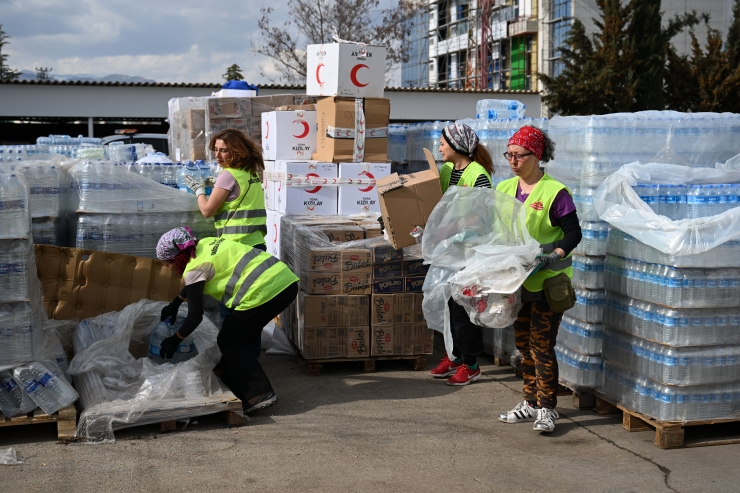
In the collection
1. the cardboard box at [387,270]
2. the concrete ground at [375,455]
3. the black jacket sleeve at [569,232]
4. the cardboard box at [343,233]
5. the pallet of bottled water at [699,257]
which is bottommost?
the concrete ground at [375,455]

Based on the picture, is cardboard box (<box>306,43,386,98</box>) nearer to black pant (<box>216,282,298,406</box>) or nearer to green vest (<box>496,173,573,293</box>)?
black pant (<box>216,282,298,406</box>)

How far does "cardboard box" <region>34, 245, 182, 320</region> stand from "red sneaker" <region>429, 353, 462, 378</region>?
2.37 meters

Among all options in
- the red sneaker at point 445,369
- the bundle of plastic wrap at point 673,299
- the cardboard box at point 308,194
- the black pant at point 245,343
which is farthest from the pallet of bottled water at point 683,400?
the cardboard box at point 308,194

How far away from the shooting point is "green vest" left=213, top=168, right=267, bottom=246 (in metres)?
6.16

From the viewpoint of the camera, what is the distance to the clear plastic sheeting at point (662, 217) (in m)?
4.68

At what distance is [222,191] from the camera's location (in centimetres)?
611

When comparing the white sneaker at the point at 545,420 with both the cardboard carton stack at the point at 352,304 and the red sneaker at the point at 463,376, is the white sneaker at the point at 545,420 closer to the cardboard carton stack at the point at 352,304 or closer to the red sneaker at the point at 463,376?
the red sneaker at the point at 463,376

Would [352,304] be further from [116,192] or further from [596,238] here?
[116,192]

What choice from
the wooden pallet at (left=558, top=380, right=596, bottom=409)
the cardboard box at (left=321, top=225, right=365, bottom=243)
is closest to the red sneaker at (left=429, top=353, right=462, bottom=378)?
the wooden pallet at (left=558, top=380, right=596, bottom=409)

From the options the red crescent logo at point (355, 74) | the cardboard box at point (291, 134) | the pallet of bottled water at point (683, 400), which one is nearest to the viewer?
the pallet of bottled water at point (683, 400)

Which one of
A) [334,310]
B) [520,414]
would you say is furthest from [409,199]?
[520,414]

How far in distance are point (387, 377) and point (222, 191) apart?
197cm

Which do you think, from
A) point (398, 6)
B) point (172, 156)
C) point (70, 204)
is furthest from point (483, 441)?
point (398, 6)

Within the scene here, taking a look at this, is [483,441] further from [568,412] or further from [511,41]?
[511,41]
